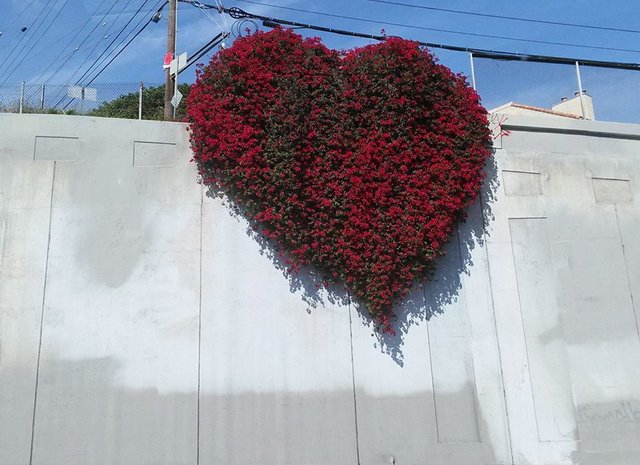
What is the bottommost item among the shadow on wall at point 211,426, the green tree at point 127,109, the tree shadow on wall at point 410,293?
the shadow on wall at point 211,426

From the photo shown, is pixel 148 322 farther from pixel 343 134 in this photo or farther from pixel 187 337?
pixel 343 134

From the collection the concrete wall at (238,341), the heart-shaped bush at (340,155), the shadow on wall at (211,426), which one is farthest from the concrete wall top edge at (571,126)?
the shadow on wall at (211,426)

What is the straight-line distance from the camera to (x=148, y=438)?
6406mm

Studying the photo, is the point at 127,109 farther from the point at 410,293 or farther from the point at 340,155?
the point at 410,293

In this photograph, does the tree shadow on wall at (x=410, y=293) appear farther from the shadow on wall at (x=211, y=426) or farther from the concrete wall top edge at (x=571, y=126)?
the concrete wall top edge at (x=571, y=126)

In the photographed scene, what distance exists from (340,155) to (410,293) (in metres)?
2.12

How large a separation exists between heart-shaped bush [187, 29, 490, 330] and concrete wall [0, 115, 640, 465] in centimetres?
43

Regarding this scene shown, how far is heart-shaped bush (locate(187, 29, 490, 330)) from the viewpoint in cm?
691

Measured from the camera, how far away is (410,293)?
288 inches

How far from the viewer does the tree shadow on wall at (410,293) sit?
7.11m

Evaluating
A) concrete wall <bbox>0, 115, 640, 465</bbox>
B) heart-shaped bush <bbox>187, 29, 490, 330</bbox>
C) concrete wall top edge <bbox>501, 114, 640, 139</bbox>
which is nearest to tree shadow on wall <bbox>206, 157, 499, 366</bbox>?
concrete wall <bbox>0, 115, 640, 465</bbox>

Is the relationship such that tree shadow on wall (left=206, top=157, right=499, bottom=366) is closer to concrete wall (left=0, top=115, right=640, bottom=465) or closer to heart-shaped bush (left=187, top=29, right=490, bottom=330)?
concrete wall (left=0, top=115, right=640, bottom=465)

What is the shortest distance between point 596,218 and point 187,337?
252 inches

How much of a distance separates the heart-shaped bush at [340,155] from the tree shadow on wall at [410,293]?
0.14m
